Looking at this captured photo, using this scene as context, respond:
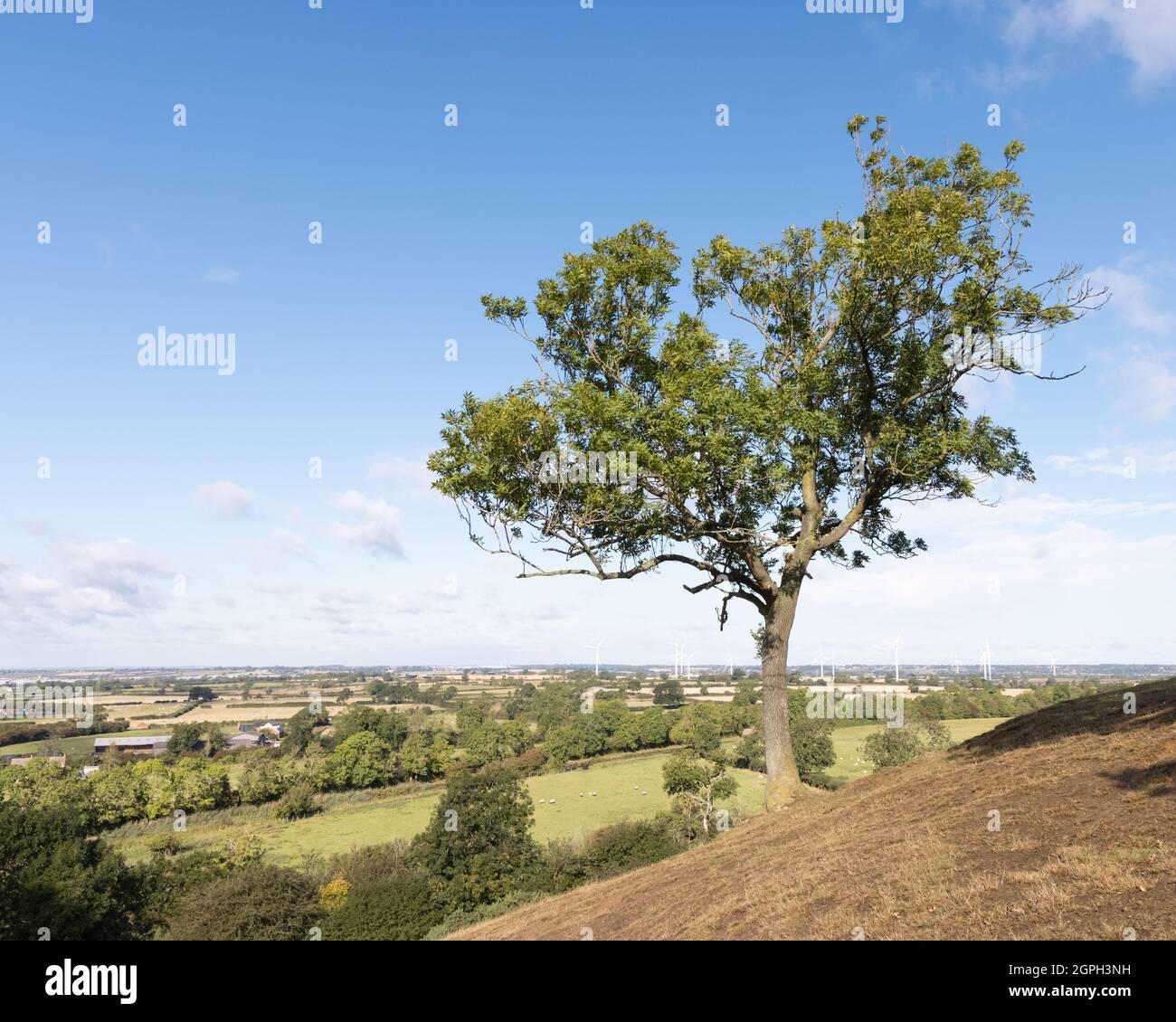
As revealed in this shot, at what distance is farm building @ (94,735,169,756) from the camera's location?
139 metres

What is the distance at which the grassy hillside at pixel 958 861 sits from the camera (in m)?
7.84

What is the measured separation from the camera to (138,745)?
14862 cm

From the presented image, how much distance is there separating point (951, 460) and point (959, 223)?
6.60m

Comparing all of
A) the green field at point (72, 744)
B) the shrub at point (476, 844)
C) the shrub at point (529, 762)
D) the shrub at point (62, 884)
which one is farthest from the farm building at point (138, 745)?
the shrub at point (476, 844)

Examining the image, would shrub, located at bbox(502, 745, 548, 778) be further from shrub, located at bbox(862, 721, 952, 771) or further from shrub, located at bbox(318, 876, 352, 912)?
shrub, located at bbox(318, 876, 352, 912)

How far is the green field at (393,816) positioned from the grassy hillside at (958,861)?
5725 cm

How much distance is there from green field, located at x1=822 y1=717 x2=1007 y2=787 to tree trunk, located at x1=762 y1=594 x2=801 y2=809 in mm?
65790

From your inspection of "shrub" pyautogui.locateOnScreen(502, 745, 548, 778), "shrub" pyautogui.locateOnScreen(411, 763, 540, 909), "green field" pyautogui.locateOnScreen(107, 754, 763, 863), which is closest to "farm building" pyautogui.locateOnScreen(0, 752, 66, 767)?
"green field" pyautogui.locateOnScreen(107, 754, 763, 863)

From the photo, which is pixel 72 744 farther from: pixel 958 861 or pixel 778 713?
pixel 958 861

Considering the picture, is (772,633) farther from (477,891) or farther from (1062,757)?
(477,891)

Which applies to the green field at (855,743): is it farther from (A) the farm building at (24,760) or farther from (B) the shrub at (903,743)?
(A) the farm building at (24,760)

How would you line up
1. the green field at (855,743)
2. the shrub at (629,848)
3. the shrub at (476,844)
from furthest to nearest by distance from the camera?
the green field at (855,743) < the shrub at (476,844) < the shrub at (629,848)

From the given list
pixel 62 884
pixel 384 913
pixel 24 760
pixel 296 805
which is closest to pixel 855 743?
pixel 296 805
